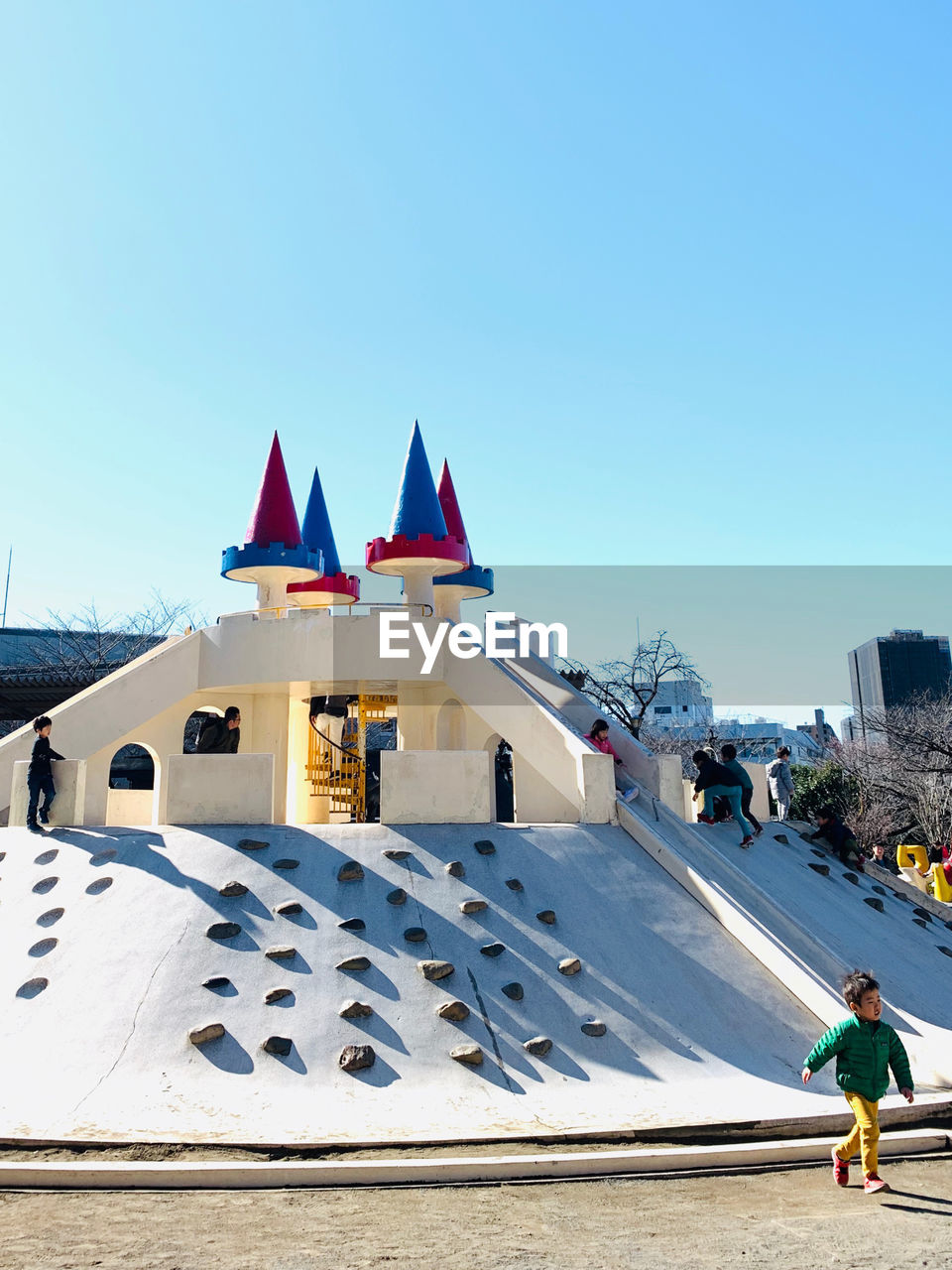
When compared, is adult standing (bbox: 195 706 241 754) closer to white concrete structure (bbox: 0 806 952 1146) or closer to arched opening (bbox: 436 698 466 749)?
white concrete structure (bbox: 0 806 952 1146)

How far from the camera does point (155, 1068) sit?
27.9 ft

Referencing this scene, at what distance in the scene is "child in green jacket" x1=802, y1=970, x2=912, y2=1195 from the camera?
6.39m

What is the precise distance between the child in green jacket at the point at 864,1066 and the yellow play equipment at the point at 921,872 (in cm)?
1037

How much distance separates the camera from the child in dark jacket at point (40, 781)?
12.1 meters

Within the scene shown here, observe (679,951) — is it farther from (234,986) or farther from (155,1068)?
(155,1068)

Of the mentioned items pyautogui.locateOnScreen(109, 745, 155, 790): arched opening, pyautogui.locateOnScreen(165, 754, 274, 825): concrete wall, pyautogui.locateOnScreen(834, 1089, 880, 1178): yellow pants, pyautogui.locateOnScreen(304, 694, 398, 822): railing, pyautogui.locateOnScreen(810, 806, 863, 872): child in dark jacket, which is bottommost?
pyautogui.locateOnScreen(834, 1089, 880, 1178): yellow pants

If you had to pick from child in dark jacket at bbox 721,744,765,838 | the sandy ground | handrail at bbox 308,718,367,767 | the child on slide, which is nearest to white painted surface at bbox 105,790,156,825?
handrail at bbox 308,718,367,767

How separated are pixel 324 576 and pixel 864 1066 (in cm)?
1479

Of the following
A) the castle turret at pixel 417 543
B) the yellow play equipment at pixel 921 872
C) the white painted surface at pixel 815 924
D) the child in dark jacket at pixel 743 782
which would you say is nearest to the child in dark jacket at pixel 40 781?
the castle turret at pixel 417 543

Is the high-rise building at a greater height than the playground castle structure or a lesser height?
greater

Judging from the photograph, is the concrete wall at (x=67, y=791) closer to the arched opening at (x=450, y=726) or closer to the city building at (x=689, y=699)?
the arched opening at (x=450, y=726)

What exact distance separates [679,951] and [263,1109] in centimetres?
436

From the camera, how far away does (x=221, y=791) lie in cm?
1173

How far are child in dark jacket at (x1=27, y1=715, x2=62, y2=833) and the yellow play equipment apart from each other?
1253cm
